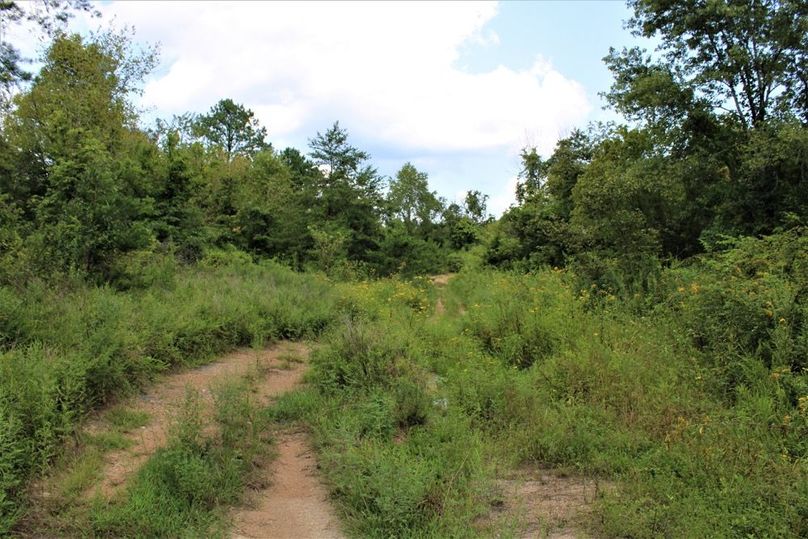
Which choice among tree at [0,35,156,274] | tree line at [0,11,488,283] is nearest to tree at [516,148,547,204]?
tree line at [0,11,488,283]

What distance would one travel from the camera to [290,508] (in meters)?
A: 4.45

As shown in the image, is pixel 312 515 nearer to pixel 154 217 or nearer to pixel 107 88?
pixel 154 217

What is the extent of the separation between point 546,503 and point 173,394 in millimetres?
4604

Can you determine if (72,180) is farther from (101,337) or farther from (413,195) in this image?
(413,195)

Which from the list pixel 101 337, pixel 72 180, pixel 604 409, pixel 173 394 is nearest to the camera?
pixel 604 409

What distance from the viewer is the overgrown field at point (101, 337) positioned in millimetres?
4504

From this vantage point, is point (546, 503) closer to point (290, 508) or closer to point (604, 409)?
point (604, 409)

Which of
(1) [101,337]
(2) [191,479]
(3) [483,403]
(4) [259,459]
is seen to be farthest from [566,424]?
(1) [101,337]

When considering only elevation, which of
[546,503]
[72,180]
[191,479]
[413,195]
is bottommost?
[546,503]

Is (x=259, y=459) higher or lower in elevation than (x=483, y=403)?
lower

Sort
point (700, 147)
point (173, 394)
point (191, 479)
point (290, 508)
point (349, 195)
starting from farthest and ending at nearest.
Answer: point (349, 195) → point (700, 147) → point (173, 394) → point (290, 508) → point (191, 479)

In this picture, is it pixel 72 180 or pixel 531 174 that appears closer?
pixel 72 180

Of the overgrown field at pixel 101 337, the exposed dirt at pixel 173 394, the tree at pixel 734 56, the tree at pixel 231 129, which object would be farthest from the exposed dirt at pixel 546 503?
the tree at pixel 231 129

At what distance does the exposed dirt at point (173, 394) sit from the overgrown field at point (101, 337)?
0.77 feet
